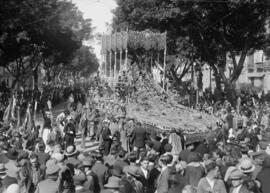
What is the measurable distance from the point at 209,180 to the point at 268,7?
22.9 m

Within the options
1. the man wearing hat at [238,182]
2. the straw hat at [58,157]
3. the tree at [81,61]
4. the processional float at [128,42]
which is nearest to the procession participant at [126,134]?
the straw hat at [58,157]

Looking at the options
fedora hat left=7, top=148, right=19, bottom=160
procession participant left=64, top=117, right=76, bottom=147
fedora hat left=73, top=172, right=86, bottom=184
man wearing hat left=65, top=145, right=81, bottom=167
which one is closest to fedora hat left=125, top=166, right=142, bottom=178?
man wearing hat left=65, top=145, right=81, bottom=167

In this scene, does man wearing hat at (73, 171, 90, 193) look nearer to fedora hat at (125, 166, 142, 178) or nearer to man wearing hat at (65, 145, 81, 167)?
fedora hat at (125, 166, 142, 178)

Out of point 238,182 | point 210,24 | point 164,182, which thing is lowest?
point 164,182

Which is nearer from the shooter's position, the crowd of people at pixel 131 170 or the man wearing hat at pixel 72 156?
the crowd of people at pixel 131 170

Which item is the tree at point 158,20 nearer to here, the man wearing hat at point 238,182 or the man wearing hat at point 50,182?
the man wearing hat at point 50,182

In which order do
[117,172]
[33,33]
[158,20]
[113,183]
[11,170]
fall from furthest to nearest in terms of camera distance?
[33,33] → [158,20] → [11,170] → [117,172] → [113,183]

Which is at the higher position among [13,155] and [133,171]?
[13,155]

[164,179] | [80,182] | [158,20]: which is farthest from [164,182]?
[158,20]

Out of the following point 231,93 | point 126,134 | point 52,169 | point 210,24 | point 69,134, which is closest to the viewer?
point 52,169

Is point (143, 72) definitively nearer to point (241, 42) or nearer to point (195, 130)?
point (195, 130)

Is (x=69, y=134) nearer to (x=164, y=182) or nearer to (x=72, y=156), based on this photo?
(x=72, y=156)

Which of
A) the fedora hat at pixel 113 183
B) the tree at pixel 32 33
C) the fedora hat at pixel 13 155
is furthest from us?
the tree at pixel 32 33

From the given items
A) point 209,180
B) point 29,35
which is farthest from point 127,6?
point 209,180
